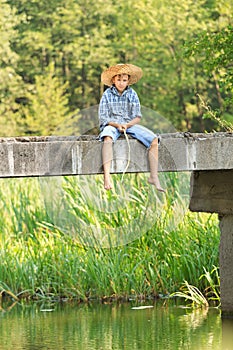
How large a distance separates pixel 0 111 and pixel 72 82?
604cm

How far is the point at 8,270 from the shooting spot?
1055cm

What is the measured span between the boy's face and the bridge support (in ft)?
5.34

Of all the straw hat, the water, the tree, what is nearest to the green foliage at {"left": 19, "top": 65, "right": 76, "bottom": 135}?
the tree

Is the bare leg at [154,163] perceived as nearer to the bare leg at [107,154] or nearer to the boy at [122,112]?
the boy at [122,112]

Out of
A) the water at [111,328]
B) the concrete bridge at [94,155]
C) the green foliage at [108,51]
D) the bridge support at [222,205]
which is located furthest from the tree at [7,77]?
the concrete bridge at [94,155]

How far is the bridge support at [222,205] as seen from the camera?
895 cm

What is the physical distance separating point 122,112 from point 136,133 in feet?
1.13

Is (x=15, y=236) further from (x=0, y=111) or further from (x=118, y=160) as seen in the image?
(x=0, y=111)

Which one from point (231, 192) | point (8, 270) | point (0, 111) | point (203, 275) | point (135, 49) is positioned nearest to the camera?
point (231, 192)

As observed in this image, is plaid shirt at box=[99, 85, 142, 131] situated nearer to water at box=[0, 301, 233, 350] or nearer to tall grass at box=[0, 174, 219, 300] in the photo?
water at box=[0, 301, 233, 350]

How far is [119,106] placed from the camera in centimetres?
755

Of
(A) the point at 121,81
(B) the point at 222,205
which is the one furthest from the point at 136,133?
(B) the point at 222,205

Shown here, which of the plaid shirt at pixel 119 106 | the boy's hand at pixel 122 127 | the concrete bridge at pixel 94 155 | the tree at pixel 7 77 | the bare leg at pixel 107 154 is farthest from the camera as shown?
the tree at pixel 7 77

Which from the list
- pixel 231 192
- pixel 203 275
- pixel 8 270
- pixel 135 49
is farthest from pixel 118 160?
pixel 135 49
